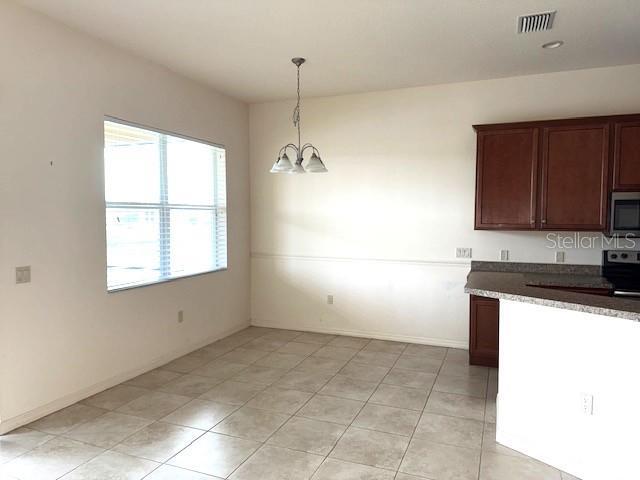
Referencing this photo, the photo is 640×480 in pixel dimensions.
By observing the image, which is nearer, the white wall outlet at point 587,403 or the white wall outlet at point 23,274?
the white wall outlet at point 587,403

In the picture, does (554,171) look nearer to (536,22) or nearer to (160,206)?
(536,22)

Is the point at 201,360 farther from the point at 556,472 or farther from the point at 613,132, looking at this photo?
the point at 613,132

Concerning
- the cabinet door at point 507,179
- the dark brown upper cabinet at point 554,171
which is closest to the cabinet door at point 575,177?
the dark brown upper cabinet at point 554,171

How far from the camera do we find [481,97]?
4551mm

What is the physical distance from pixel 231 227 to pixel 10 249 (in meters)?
2.58

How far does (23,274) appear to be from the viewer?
9.84ft

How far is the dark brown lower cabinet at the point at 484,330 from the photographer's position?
4117 millimetres

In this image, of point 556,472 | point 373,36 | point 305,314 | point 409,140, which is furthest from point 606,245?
point 305,314

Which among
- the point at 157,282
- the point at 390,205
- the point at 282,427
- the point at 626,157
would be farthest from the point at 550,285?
the point at 157,282

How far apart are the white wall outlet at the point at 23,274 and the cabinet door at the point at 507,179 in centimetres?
376

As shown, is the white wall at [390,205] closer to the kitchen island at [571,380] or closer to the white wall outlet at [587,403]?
the kitchen island at [571,380]

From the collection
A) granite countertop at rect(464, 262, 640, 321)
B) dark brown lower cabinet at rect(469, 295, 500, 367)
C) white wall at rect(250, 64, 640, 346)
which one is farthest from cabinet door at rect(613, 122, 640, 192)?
dark brown lower cabinet at rect(469, 295, 500, 367)

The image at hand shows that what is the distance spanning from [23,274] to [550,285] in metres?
4.11

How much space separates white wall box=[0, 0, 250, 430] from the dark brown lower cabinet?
9.71ft
